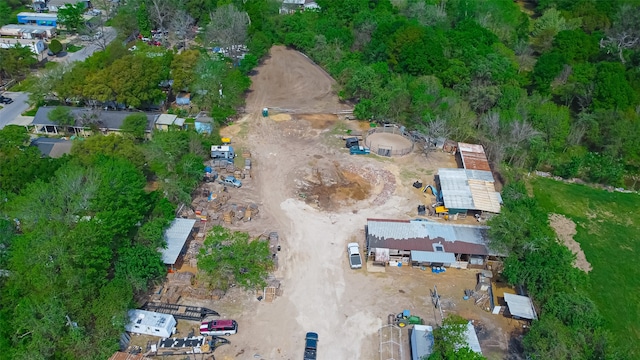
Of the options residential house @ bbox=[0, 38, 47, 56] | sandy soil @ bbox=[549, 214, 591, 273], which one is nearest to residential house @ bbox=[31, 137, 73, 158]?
residential house @ bbox=[0, 38, 47, 56]

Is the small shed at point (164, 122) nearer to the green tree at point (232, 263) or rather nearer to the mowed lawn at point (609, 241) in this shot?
the green tree at point (232, 263)

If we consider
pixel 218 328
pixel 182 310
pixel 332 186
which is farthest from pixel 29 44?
pixel 218 328

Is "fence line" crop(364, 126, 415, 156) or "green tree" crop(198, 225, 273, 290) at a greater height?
"green tree" crop(198, 225, 273, 290)

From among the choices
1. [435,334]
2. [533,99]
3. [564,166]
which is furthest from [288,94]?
[435,334]

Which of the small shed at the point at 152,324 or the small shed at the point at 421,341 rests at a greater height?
the small shed at the point at 421,341

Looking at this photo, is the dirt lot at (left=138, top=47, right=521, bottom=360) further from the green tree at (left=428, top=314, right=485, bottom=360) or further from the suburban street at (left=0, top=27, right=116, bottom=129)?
the suburban street at (left=0, top=27, right=116, bottom=129)

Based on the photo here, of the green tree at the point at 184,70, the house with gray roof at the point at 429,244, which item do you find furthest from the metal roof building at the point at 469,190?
the green tree at the point at 184,70

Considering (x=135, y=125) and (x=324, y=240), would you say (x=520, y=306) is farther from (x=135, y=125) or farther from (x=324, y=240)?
(x=135, y=125)
